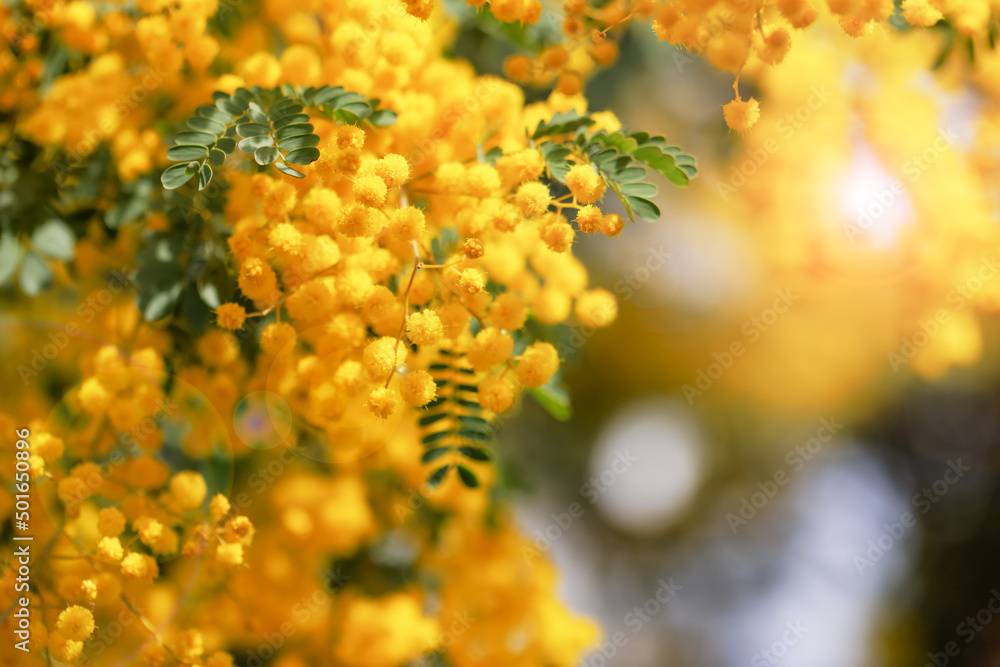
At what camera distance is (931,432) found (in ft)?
7.32

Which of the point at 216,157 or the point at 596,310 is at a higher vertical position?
the point at 216,157

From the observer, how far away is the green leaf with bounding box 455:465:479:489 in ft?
2.91

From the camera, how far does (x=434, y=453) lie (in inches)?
36.6

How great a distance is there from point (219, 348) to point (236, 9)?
0.44m

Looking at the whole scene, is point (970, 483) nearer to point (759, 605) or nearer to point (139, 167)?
point (759, 605)

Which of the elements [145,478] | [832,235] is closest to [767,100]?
[832,235]

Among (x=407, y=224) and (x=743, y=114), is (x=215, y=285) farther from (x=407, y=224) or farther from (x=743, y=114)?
(x=743, y=114)

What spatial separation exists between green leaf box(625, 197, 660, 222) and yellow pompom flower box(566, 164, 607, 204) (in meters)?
0.08
